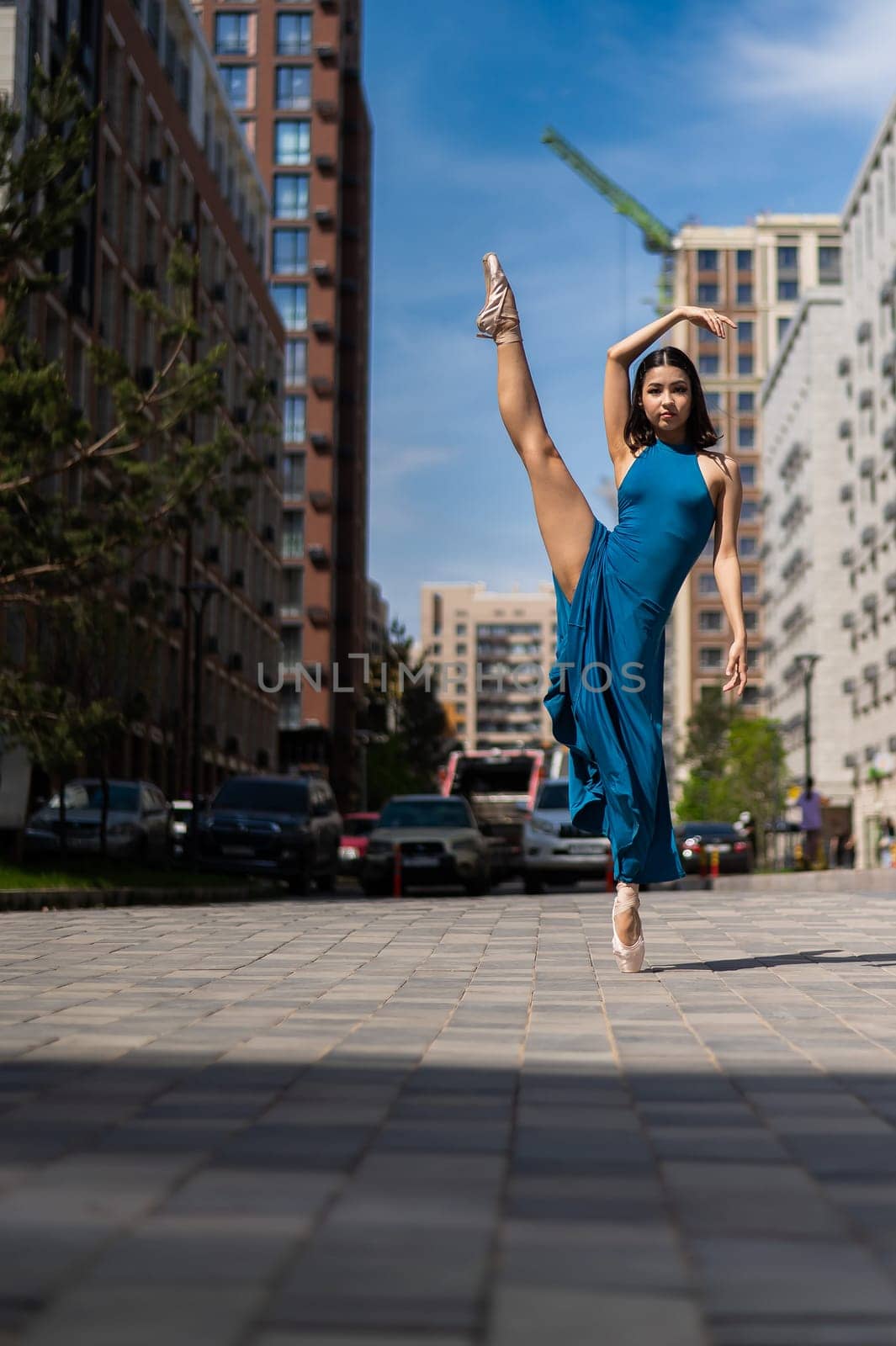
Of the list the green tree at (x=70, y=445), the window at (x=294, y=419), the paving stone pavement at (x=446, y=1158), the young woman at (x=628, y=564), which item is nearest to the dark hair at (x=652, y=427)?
the young woman at (x=628, y=564)

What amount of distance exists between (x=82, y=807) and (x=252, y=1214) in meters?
24.8

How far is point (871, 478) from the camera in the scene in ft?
264

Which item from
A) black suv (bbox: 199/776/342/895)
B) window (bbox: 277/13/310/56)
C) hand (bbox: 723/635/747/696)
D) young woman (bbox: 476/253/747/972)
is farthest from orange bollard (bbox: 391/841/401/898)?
window (bbox: 277/13/310/56)

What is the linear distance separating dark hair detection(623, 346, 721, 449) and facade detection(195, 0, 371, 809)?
74.0 meters

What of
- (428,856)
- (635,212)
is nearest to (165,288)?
(428,856)

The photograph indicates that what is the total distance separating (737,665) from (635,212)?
164583 mm

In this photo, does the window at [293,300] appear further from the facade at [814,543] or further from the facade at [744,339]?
the facade at [744,339]

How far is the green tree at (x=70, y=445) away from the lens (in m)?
15.8

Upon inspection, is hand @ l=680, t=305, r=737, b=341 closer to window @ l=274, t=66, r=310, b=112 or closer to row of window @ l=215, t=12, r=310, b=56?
window @ l=274, t=66, r=310, b=112

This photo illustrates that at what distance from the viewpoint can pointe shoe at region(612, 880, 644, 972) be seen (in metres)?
7.82

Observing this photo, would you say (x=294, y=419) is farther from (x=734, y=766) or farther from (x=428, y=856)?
(x=428, y=856)

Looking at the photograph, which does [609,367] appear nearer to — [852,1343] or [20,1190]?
[20,1190]

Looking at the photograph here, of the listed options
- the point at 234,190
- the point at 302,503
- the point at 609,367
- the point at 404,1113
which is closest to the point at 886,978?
the point at 609,367

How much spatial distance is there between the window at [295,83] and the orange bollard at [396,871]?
215 ft
